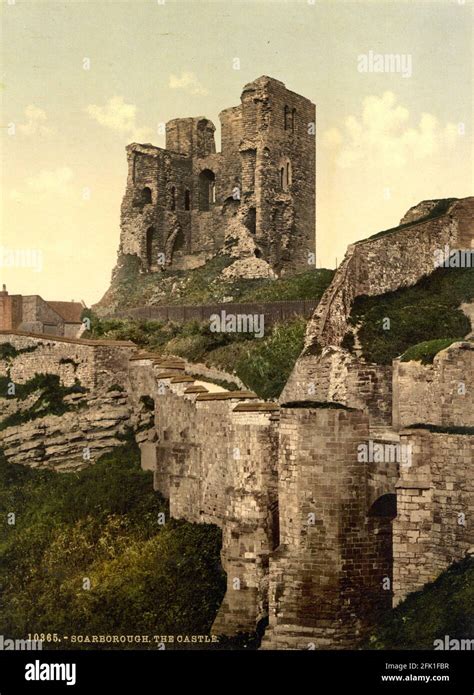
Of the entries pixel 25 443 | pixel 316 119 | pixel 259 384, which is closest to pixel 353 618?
pixel 259 384

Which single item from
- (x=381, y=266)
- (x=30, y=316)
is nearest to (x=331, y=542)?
(x=381, y=266)

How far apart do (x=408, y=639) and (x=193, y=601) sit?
6596mm

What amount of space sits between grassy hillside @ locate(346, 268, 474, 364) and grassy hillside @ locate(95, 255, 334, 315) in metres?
6.63

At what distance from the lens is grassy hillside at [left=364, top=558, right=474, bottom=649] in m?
16.4

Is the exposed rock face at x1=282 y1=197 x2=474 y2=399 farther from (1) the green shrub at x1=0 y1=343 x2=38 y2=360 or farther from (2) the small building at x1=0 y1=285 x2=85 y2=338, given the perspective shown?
(2) the small building at x1=0 y1=285 x2=85 y2=338

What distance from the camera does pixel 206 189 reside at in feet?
150

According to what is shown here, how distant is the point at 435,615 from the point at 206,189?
31.7 m

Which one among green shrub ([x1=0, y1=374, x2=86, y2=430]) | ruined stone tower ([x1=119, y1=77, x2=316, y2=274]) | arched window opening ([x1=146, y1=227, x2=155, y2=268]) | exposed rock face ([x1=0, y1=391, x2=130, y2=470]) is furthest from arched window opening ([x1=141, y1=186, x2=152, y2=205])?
exposed rock face ([x1=0, y1=391, x2=130, y2=470])

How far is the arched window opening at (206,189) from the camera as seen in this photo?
45.2 metres

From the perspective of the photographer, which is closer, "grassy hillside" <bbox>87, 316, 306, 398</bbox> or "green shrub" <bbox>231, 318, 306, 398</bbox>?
"green shrub" <bbox>231, 318, 306, 398</bbox>

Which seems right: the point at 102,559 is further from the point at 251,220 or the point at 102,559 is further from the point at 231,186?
the point at 231,186

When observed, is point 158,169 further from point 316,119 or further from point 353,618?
point 353,618

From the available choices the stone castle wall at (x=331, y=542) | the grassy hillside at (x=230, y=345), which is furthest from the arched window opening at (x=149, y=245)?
the stone castle wall at (x=331, y=542)
